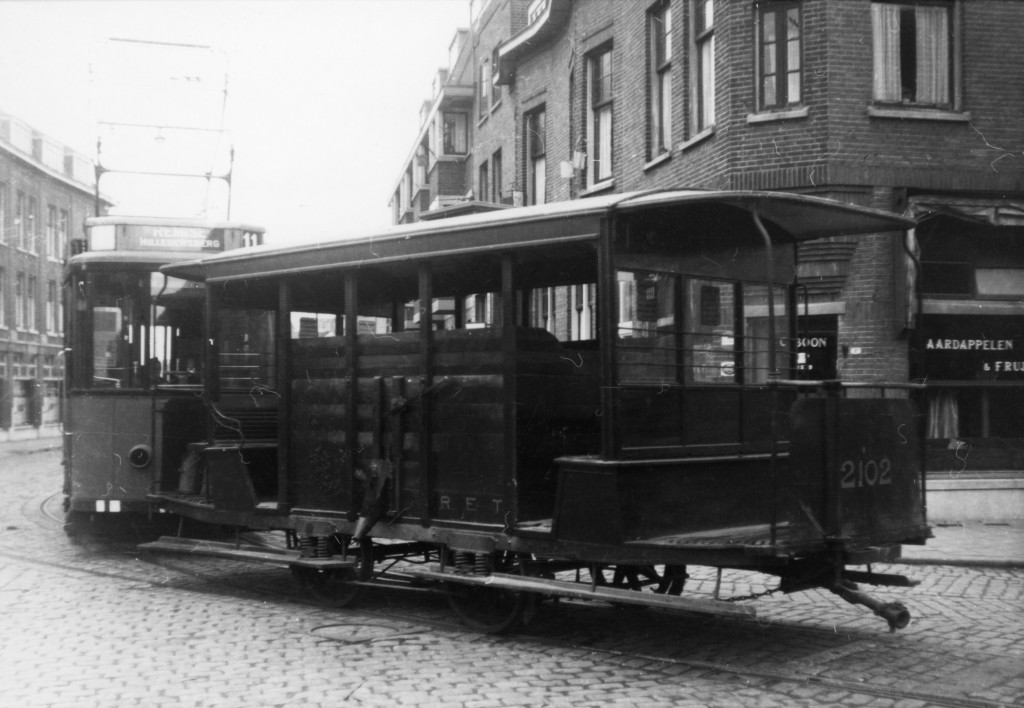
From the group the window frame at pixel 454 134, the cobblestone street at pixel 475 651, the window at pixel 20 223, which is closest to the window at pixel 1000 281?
the cobblestone street at pixel 475 651

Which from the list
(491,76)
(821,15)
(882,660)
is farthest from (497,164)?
(882,660)

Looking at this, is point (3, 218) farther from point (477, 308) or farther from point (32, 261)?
point (477, 308)

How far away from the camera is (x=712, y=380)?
7449mm

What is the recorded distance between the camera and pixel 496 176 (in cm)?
2750

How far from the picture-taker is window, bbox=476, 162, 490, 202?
29.0 m

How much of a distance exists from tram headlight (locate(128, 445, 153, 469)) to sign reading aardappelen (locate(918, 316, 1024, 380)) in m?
9.26

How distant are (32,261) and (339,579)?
32231mm

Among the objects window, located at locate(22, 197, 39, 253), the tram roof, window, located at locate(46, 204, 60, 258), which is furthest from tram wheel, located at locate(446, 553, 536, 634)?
window, located at locate(22, 197, 39, 253)

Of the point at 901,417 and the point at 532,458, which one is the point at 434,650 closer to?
the point at 532,458

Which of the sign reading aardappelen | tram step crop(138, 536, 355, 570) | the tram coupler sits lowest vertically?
tram step crop(138, 536, 355, 570)

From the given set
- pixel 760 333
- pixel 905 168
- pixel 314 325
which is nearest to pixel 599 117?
pixel 905 168

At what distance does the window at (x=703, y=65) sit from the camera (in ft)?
48.3

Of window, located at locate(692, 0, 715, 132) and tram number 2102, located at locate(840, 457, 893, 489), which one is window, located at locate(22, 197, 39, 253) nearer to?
window, located at locate(692, 0, 715, 132)

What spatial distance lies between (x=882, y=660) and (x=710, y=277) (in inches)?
106
